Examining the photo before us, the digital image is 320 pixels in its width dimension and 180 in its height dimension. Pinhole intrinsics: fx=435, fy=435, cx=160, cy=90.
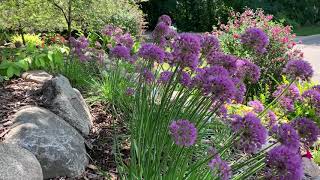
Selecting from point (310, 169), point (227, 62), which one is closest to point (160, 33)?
point (227, 62)

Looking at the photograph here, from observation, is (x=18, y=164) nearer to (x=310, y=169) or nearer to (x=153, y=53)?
(x=153, y=53)

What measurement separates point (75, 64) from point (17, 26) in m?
3.77

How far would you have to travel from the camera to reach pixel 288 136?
2.07m

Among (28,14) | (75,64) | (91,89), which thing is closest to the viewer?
(91,89)

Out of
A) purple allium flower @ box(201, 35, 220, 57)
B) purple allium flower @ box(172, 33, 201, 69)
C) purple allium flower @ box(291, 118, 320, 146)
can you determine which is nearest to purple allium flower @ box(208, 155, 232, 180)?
purple allium flower @ box(291, 118, 320, 146)

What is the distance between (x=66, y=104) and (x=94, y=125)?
65cm

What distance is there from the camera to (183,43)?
2516mm

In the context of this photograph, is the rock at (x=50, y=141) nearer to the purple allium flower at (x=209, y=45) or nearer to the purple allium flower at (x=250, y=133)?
the purple allium flower at (x=209, y=45)

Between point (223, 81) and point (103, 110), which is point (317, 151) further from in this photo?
point (223, 81)

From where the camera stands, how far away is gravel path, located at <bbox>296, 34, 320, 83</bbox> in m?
12.0

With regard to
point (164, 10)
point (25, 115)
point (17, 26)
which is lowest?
point (164, 10)

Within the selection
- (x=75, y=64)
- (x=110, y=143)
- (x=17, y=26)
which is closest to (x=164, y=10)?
(x=17, y=26)

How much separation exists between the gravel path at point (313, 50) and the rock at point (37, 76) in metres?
6.78

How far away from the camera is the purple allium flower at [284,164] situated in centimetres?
186
